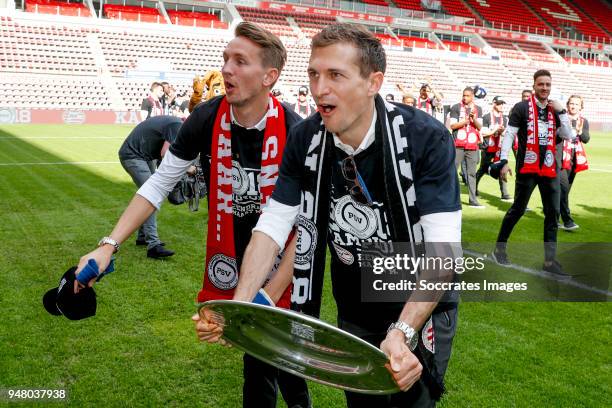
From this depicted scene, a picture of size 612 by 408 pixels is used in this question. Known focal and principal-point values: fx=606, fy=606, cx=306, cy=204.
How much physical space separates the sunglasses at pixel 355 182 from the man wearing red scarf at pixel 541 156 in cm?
480

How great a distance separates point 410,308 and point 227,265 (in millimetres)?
1529

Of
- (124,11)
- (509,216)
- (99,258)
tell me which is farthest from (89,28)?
(99,258)

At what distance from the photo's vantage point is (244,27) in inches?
118

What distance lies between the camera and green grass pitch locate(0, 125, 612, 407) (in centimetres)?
393

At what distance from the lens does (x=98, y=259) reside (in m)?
2.52

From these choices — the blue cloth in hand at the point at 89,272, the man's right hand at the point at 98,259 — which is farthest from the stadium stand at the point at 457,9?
the blue cloth in hand at the point at 89,272

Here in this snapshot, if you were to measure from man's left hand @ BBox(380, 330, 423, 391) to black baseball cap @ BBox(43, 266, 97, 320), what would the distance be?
1350 millimetres

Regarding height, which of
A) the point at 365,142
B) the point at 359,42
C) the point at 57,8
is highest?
the point at 57,8

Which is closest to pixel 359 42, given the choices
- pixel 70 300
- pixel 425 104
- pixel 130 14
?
pixel 70 300

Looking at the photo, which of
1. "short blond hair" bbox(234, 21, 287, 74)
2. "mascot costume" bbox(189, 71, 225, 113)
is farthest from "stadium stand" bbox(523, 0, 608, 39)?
"short blond hair" bbox(234, 21, 287, 74)

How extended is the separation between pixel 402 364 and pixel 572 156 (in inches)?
364

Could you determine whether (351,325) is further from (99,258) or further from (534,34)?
(534,34)

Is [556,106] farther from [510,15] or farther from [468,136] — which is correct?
[510,15]

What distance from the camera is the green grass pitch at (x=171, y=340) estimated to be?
12.9 feet
